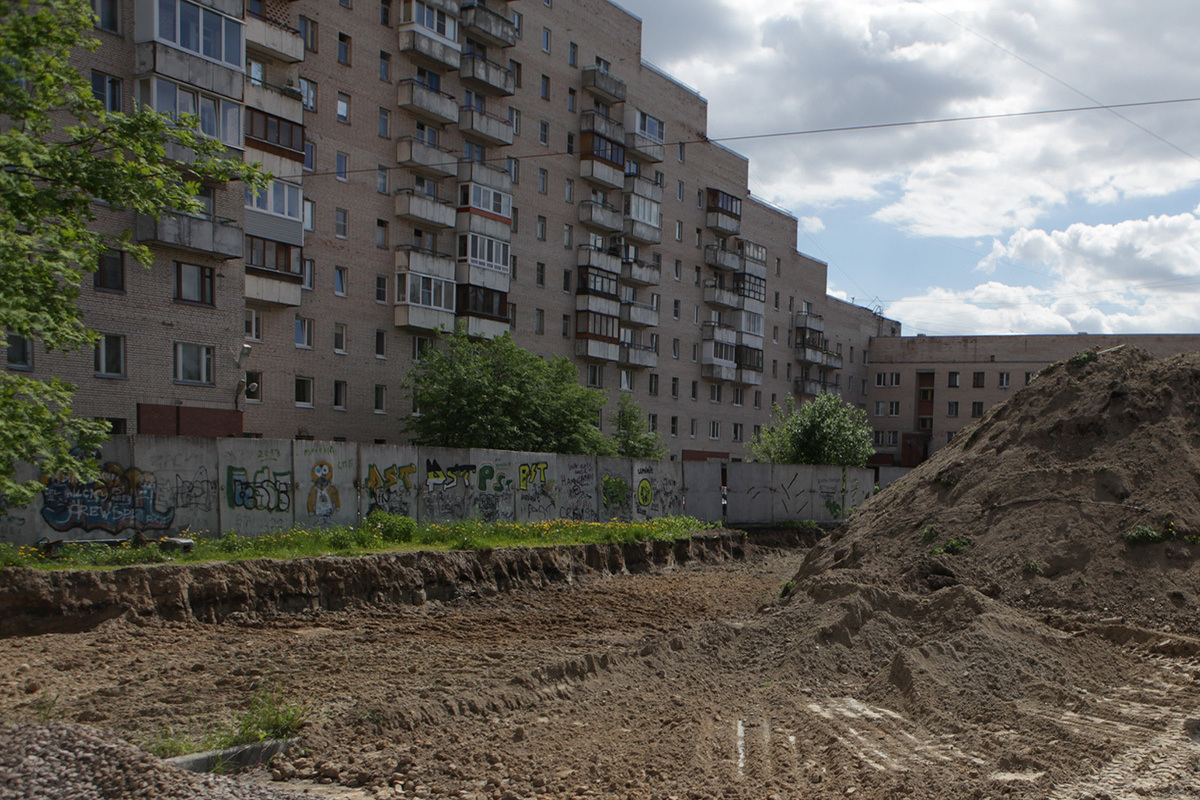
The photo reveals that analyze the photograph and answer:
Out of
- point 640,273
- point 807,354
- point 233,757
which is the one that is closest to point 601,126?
point 640,273

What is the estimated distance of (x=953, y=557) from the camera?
14.2 meters

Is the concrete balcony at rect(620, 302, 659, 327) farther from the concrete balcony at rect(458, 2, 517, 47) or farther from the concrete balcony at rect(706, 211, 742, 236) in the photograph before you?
the concrete balcony at rect(458, 2, 517, 47)

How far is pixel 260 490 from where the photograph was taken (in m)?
19.4

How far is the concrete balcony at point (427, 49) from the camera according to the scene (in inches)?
1591

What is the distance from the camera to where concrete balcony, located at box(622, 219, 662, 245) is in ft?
179

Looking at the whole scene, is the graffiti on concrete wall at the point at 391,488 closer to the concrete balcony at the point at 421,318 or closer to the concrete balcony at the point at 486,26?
the concrete balcony at the point at 421,318

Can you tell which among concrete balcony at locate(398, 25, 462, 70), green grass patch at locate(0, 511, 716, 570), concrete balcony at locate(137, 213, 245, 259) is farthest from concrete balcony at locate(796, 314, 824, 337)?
concrete balcony at locate(137, 213, 245, 259)

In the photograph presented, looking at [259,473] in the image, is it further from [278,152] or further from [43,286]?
[278,152]

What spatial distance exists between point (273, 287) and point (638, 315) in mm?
25493

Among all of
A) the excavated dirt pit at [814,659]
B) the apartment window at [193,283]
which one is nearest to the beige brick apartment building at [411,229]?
the apartment window at [193,283]

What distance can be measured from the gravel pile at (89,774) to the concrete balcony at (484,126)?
130 feet

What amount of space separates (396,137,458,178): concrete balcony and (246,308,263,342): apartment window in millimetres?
10201

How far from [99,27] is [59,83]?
20.0 metres

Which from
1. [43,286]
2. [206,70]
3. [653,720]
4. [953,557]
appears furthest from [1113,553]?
[206,70]
